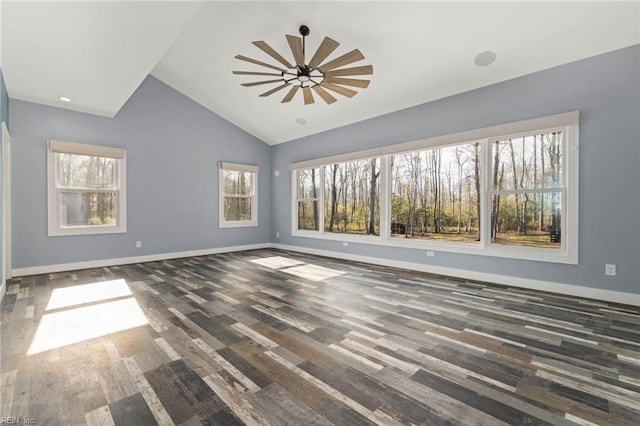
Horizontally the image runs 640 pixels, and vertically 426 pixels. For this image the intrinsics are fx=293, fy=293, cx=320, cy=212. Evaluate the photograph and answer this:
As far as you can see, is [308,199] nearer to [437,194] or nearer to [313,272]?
[313,272]

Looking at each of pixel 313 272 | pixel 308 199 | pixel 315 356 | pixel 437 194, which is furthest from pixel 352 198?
pixel 315 356

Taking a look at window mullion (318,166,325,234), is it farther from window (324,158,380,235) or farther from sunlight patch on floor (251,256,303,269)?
sunlight patch on floor (251,256,303,269)

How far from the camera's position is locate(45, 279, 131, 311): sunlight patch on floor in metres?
3.34

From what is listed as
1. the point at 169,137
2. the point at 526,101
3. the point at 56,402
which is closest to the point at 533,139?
the point at 526,101

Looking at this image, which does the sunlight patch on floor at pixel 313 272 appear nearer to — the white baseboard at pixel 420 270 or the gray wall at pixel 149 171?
the white baseboard at pixel 420 270

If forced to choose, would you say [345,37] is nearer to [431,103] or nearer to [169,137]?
[431,103]

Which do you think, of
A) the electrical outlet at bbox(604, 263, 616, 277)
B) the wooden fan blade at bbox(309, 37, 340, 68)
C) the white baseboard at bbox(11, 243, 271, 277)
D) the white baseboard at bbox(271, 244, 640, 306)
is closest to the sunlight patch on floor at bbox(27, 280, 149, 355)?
the white baseboard at bbox(11, 243, 271, 277)

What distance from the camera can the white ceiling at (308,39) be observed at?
2.88m

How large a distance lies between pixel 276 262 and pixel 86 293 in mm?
2940

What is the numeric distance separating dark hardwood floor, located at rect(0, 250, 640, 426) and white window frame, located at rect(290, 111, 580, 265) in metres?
0.62

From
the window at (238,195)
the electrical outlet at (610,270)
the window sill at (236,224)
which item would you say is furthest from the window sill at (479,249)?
the window at (238,195)

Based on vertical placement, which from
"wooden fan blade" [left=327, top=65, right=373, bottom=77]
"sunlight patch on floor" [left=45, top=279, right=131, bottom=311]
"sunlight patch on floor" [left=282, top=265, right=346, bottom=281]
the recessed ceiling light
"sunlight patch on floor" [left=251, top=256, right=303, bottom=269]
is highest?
the recessed ceiling light

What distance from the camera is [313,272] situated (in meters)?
4.92

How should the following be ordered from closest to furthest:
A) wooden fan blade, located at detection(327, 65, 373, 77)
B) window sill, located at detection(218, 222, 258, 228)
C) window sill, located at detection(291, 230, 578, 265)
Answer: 1. wooden fan blade, located at detection(327, 65, 373, 77)
2. window sill, located at detection(291, 230, 578, 265)
3. window sill, located at detection(218, 222, 258, 228)
